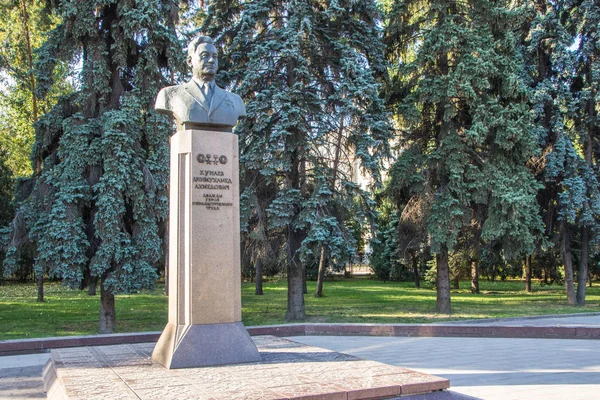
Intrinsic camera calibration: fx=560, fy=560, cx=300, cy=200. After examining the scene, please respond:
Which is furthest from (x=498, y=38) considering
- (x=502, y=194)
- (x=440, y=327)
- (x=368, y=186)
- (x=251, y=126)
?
(x=440, y=327)

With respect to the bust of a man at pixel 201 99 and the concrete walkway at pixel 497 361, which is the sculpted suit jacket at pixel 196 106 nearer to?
the bust of a man at pixel 201 99

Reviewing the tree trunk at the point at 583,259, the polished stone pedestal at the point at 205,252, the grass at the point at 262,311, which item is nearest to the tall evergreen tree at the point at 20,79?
the grass at the point at 262,311

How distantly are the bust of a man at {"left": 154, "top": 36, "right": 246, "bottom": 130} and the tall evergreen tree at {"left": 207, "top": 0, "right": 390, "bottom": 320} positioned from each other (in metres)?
6.50

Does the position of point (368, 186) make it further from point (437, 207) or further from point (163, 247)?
point (163, 247)

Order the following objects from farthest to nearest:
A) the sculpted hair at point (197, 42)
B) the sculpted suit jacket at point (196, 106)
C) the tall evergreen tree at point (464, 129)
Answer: the tall evergreen tree at point (464, 129) → the sculpted hair at point (197, 42) → the sculpted suit jacket at point (196, 106)

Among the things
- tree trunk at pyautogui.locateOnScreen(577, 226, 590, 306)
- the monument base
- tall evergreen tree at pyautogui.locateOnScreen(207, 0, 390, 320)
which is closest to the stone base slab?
the monument base

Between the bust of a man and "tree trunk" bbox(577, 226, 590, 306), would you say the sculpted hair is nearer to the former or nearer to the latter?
the bust of a man

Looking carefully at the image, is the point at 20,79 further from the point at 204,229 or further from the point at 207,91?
the point at 204,229

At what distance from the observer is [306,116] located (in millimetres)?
14938

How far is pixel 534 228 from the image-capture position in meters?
18.0

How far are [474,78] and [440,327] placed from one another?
8.22 m

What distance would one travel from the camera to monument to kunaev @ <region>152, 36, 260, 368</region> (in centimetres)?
668

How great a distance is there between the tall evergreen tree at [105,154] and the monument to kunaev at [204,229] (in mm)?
6071

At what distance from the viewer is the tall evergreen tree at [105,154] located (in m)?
12.6
